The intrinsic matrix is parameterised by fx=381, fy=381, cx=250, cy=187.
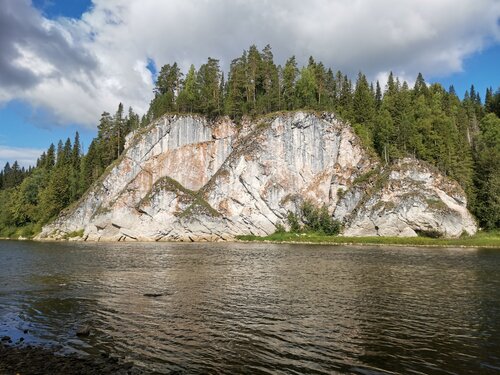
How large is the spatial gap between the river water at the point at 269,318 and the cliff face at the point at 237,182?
53923mm

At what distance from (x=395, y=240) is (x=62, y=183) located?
94.2m

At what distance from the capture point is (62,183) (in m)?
114

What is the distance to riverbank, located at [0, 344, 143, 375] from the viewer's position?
12.5 meters

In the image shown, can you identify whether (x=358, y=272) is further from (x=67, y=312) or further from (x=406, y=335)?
(x=67, y=312)

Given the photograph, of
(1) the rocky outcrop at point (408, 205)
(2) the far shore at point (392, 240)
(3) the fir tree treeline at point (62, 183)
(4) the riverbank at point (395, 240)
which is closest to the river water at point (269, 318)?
(2) the far shore at point (392, 240)

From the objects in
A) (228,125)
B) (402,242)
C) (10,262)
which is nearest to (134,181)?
(228,125)

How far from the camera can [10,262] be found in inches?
1816

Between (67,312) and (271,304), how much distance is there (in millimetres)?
11784

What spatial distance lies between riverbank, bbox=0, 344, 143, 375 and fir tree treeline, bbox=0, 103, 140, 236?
10796 centimetres

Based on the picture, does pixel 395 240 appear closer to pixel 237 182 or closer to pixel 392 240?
pixel 392 240

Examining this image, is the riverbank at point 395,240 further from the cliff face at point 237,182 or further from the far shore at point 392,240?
the cliff face at point 237,182

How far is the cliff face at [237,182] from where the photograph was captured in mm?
88312

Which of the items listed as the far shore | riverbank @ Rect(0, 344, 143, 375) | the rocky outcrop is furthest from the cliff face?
riverbank @ Rect(0, 344, 143, 375)

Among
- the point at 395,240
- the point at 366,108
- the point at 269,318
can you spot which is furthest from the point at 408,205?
the point at 269,318
